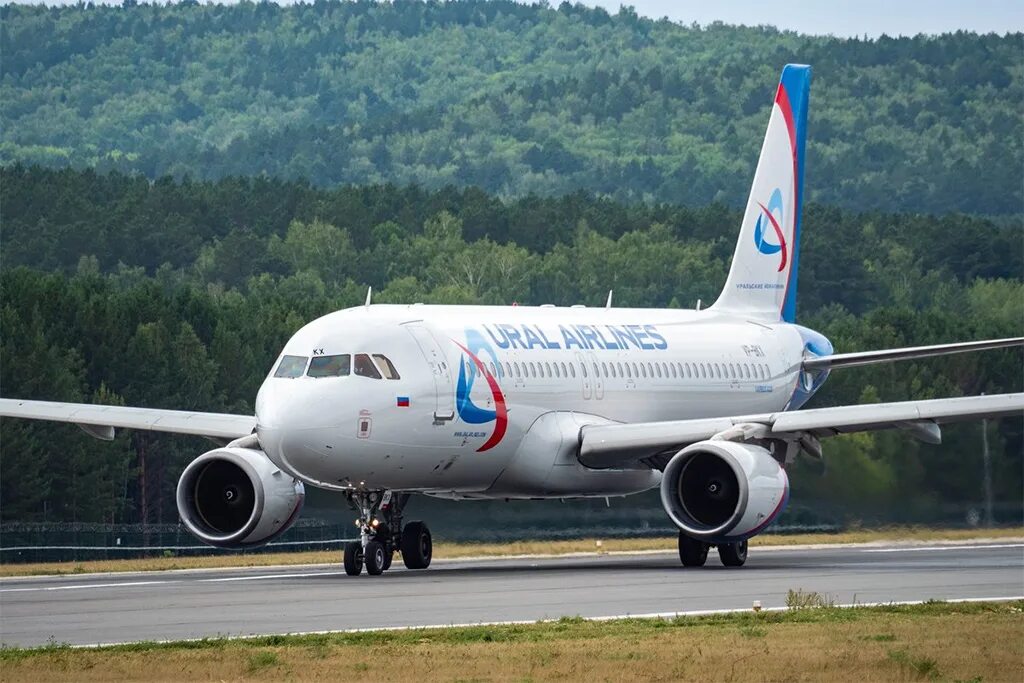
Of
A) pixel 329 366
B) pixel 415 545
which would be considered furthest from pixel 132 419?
pixel 329 366

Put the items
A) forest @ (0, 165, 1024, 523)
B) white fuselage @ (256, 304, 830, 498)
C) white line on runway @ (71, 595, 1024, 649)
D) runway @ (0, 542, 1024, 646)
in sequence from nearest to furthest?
white line on runway @ (71, 595, 1024, 649) < runway @ (0, 542, 1024, 646) < white fuselage @ (256, 304, 830, 498) < forest @ (0, 165, 1024, 523)

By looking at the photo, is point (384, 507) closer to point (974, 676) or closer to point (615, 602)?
point (615, 602)

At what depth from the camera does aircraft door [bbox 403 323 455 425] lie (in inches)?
1149

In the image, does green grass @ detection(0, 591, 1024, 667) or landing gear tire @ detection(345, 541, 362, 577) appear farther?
landing gear tire @ detection(345, 541, 362, 577)

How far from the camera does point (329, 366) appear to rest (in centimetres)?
2822

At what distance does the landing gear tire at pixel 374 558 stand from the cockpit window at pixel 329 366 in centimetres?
256

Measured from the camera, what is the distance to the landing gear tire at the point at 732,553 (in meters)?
31.1

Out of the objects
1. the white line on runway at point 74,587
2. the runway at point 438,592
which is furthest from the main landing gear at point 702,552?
the white line on runway at point 74,587

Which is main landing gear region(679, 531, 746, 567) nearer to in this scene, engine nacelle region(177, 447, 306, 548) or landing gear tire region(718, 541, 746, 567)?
landing gear tire region(718, 541, 746, 567)

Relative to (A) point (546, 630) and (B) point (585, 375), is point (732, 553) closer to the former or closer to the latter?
(B) point (585, 375)

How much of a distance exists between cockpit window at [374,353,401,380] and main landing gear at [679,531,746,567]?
5.39 m

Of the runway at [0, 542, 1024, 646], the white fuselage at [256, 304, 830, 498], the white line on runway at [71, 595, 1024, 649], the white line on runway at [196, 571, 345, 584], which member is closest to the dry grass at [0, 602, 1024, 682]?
the white line on runway at [71, 595, 1024, 649]

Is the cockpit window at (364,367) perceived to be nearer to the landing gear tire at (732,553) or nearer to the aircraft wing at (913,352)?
the landing gear tire at (732,553)

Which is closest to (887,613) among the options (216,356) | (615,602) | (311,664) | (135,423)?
(615,602)
